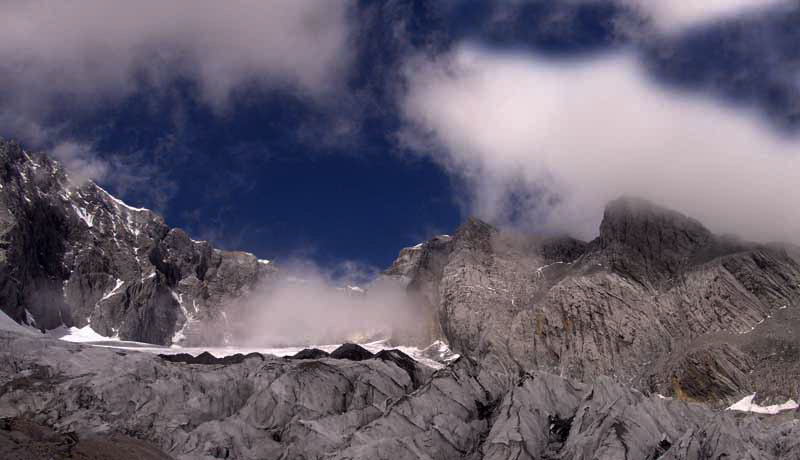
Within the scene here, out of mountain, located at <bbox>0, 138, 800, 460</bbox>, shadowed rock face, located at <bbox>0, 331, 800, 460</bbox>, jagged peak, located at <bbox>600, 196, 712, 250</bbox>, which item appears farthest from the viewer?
jagged peak, located at <bbox>600, 196, 712, 250</bbox>

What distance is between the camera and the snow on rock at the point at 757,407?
112 meters

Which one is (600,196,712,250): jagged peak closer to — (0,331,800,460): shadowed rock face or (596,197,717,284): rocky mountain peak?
(596,197,717,284): rocky mountain peak

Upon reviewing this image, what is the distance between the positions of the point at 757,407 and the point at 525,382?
46.5 m

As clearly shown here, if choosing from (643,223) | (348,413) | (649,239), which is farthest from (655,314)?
(348,413)

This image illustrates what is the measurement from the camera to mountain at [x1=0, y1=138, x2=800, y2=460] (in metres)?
77.1

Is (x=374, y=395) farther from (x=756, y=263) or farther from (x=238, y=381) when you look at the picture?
(x=756, y=263)

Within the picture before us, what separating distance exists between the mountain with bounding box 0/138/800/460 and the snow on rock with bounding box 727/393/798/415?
69 centimetres

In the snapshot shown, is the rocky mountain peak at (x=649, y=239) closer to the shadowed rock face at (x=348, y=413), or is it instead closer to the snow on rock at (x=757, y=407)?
the snow on rock at (x=757, y=407)

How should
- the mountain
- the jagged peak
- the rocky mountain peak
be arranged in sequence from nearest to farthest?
the mountain, the rocky mountain peak, the jagged peak

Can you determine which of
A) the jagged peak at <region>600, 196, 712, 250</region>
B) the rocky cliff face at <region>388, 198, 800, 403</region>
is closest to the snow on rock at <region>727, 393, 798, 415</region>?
the rocky cliff face at <region>388, 198, 800, 403</region>

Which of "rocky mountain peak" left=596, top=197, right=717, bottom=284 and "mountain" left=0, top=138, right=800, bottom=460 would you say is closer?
"mountain" left=0, top=138, right=800, bottom=460

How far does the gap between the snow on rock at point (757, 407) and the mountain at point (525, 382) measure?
0.69 meters

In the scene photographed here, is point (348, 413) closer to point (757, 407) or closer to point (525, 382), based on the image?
point (525, 382)

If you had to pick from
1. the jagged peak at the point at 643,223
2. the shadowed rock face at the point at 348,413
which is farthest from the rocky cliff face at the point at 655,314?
the shadowed rock face at the point at 348,413
